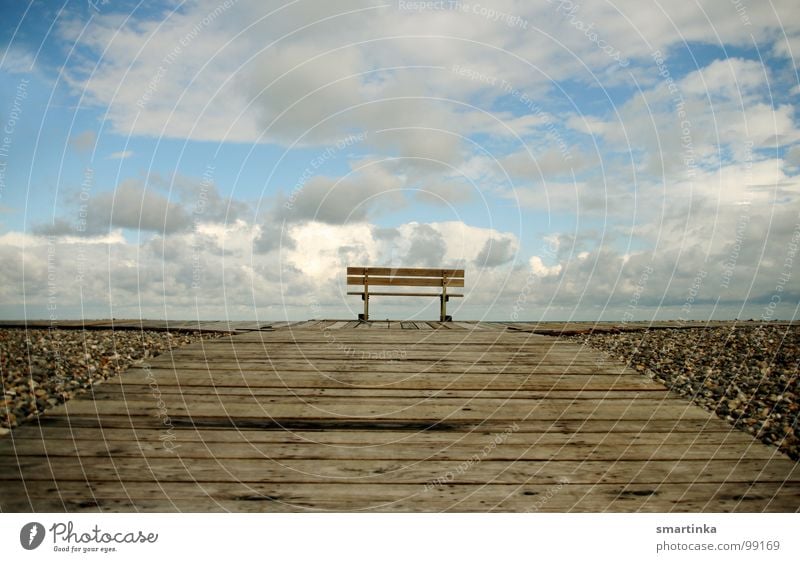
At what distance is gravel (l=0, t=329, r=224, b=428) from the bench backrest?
4.20 meters

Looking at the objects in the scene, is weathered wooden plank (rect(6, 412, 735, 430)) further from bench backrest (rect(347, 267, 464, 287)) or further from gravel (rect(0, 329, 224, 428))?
bench backrest (rect(347, 267, 464, 287))

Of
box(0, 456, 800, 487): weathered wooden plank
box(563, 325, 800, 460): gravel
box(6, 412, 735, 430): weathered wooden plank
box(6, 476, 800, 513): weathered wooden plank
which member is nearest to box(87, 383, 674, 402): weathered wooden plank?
box(6, 412, 735, 430): weathered wooden plank

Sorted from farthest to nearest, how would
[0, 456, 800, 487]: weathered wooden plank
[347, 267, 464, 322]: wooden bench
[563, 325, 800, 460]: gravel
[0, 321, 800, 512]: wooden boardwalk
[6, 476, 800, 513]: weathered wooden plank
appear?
[347, 267, 464, 322]: wooden bench < [563, 325, 800, 460]: gravel < [0, 456, 800, 487]: weathered wooden plank < [0, 321, 800, 512]: wooden boardwalk < [6, 476, 800, 513]: weathered wooden plank

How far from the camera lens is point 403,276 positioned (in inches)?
499

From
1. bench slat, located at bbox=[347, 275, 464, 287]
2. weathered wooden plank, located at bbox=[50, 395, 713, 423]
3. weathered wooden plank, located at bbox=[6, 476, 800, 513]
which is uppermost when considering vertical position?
bench slat, located at bbox=[347, 275, 464, 287]

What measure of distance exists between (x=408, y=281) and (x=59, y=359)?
7.59 metres

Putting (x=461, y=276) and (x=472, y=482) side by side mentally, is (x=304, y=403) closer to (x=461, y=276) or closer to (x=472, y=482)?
(x=472, y=482)

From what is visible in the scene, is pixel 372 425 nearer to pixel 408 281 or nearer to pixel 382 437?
pixel 382 437

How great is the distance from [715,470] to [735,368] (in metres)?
4.72

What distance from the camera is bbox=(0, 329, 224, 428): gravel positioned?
482 cm

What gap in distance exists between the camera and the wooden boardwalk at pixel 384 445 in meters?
2.53

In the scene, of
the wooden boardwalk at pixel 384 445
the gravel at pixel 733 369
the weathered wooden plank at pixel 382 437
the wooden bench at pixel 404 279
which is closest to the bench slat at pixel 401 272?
the wooden bench at pixel 404 279

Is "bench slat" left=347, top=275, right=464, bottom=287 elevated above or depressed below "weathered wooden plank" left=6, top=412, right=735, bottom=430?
above
